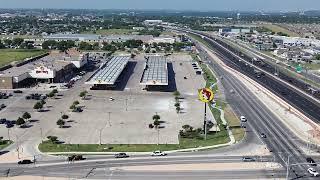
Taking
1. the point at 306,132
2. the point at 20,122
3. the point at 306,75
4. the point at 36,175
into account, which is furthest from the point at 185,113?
the point at 306,75

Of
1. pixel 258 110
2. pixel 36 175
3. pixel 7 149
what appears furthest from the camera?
pixel 258 110

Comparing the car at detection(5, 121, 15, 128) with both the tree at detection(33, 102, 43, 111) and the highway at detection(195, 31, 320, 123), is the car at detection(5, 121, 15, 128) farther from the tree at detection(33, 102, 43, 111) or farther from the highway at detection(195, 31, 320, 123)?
the highway at detection(195, 31, 320, 123)

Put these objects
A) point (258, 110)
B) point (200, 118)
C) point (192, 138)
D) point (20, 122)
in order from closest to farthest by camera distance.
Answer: point (192, 138)
point (20, 122)
point (200, 118)
point (258, 110)

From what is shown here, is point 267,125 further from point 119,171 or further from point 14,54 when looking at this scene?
point 14,54

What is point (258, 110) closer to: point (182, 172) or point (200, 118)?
point (200, 118)

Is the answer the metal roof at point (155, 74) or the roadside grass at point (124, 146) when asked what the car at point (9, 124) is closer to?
the roadside grass at point (124, 146)

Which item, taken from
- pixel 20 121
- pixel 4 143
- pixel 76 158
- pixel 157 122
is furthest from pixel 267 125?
pixel 4 143
